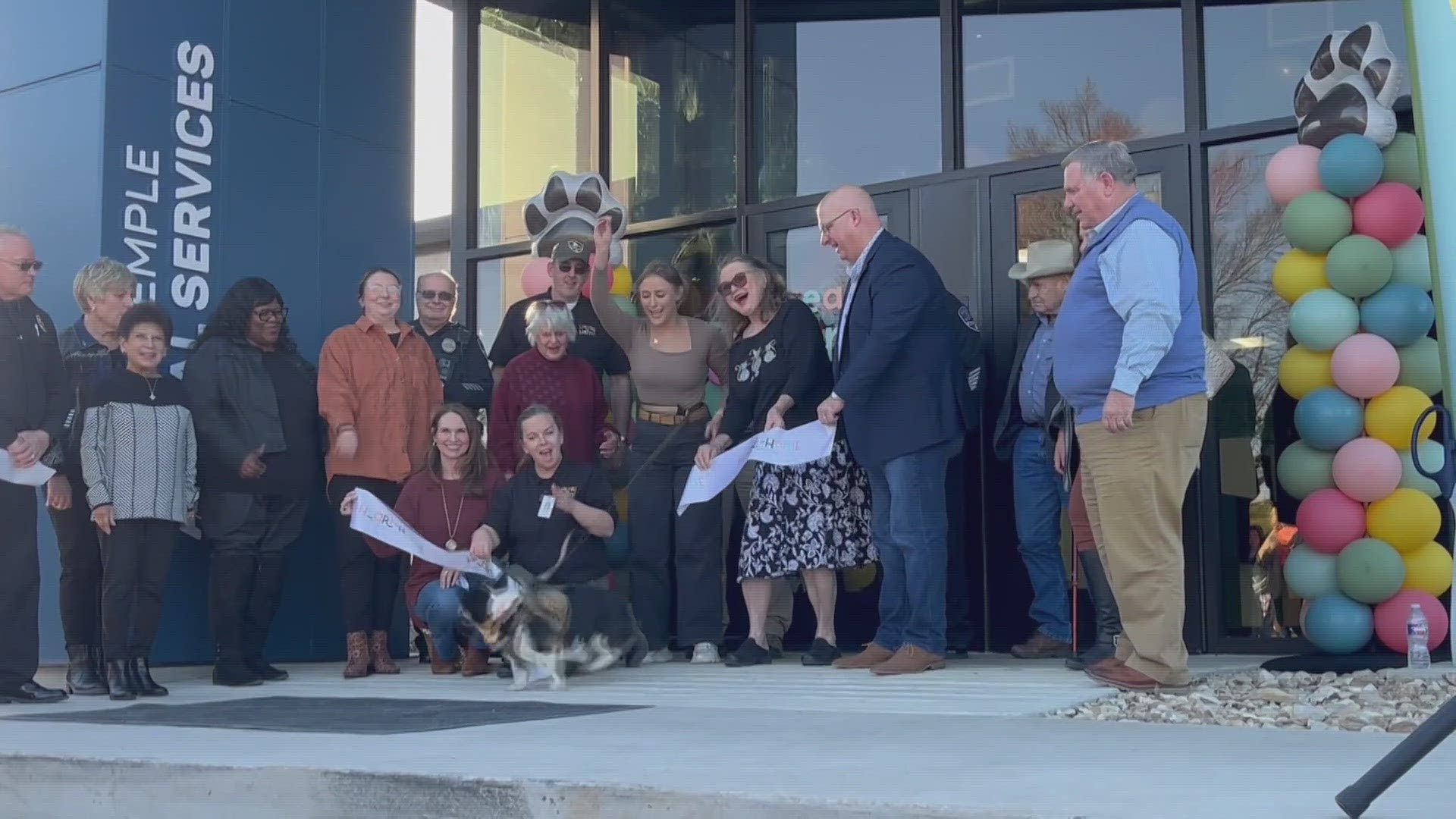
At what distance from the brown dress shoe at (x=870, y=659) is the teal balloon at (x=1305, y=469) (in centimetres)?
167

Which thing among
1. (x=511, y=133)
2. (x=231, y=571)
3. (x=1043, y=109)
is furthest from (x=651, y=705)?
(x=511, y=133)

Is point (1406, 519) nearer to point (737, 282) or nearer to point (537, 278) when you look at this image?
point (737, 282)

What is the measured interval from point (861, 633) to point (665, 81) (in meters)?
3.37

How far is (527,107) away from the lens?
931 centimetres

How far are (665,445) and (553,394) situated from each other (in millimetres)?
588

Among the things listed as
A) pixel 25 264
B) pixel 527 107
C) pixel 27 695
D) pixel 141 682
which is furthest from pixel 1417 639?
pixel 527 107

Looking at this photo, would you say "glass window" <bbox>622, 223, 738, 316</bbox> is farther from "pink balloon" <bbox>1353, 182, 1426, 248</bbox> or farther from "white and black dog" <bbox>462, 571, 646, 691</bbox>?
"pink balloon" <bbox>1353, 182, 1426, 248</bbox>

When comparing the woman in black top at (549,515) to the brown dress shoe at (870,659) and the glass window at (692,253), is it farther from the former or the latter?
the glass window at (692,253)

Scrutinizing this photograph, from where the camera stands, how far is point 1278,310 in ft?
→ 21.4

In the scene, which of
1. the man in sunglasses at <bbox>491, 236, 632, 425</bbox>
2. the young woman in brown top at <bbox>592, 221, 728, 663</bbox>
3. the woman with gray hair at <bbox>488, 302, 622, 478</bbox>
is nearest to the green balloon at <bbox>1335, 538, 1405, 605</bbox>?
the young woman in brown top at <bbox>592, 221, 728, 663</bbox>

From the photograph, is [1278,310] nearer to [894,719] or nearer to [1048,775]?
[894,719]

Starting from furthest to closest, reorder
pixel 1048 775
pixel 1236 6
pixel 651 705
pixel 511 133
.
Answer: pixel 511 133
pixel 1236 6
pixel 651 705
pixel 1048 775

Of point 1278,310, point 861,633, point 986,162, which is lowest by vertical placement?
point 861,633

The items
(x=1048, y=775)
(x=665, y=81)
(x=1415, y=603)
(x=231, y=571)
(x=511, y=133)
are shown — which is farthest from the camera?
(x=511, y=133)
